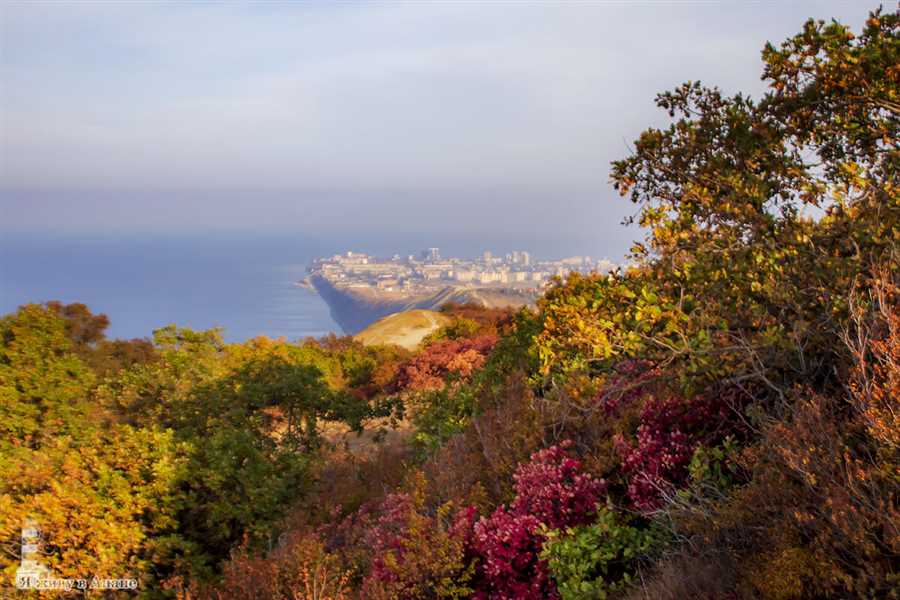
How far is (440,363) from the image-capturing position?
2280cm

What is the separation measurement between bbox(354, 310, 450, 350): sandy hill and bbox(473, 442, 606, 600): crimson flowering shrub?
118ft

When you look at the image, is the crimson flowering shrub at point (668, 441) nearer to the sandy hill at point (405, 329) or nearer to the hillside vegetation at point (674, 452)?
the hillside vegetation at point (674, 452)

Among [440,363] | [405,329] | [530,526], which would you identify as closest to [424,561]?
[530,526]

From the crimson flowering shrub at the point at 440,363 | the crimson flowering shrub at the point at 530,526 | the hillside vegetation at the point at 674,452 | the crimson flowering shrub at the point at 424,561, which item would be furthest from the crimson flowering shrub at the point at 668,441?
the crimson flowering shrub at the point at 440,363

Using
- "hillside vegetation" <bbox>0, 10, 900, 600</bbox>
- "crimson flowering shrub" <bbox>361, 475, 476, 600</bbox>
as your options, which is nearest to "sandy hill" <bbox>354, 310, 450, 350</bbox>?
"hillside vegetation" <bbox>0, 10, 900, 600</bbox>

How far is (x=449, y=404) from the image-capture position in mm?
13039

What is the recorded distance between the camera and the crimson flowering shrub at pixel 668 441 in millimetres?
5211

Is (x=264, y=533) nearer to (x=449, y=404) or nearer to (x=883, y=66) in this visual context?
(x=449, y=404)

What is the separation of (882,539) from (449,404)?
10344 mm

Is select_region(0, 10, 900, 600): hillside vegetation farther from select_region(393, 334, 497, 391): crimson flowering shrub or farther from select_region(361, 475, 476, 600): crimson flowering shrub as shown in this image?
select_region(393, 334, 497, 391): crimson flowering shrub

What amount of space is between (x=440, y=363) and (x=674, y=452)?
57.6 feet

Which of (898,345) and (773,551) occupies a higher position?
(898,345)

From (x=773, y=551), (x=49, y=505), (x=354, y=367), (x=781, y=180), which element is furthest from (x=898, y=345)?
(x=354, y=367)

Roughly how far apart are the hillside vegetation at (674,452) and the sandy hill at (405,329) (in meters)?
33.1
